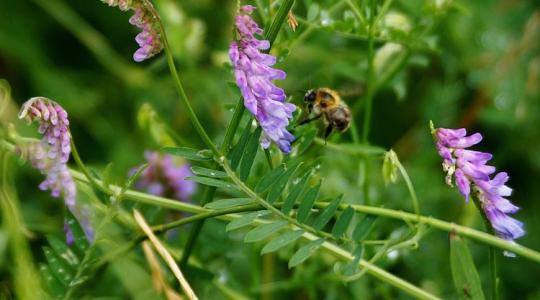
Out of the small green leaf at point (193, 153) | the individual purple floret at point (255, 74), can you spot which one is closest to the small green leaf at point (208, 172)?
the small green leaf at point (193, 153)

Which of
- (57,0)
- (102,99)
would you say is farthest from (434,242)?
(57,0)

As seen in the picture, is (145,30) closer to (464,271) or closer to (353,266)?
(353,266)

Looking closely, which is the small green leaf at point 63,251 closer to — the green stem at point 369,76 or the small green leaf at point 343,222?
the small green leaf at point 343,222

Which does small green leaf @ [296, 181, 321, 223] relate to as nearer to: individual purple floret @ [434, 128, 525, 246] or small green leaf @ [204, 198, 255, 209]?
small green leaf @ [204, 198, 255, 209]

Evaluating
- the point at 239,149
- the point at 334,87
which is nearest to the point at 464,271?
the point at 239,149

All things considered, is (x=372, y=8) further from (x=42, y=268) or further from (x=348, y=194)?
(x=42, y=268)

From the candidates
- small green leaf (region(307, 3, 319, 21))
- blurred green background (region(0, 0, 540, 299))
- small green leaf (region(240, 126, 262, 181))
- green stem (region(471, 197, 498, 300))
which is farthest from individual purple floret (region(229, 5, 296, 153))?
blurred green background (region(0, 0, 540, 299))
